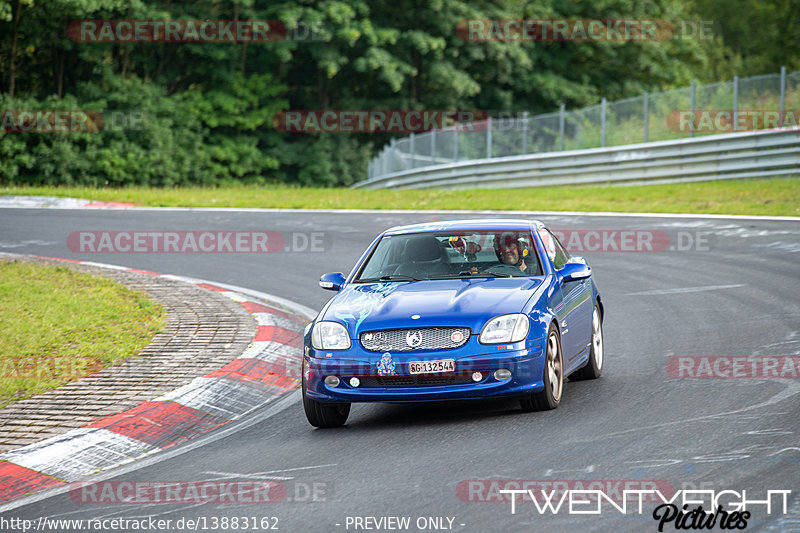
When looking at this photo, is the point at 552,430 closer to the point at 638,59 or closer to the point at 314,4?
the point at 314,4

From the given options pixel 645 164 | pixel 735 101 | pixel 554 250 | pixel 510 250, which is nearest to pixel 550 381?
pixel 510 250

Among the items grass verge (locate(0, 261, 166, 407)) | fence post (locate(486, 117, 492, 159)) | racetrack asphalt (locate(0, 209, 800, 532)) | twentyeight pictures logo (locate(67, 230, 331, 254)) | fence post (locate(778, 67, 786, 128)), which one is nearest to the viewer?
racetrack asphalt (locate(0, 209, 800, 532))

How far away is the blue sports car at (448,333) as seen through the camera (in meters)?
7.77

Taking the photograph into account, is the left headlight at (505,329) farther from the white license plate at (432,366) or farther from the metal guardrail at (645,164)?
the metal guardrail at (645,164)

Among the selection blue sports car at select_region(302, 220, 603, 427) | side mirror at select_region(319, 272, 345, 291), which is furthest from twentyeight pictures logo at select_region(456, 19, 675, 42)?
blue sports car at select_region(302, 220, 603, 427)

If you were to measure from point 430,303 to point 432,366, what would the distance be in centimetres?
56

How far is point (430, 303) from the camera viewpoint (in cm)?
810

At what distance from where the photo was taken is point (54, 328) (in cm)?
1141

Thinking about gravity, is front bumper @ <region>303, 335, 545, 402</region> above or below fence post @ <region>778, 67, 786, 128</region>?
below

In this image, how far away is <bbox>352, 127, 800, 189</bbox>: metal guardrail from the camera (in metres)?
26.8

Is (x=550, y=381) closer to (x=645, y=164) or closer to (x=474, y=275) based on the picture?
(x=474, y=275)

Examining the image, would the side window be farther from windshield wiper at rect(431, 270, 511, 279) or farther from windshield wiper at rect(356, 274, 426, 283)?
windshield wiper at rect(356, 274, 426, 283)

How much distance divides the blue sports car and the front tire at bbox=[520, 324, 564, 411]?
0.03 feet

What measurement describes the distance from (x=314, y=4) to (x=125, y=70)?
9.00 meters
